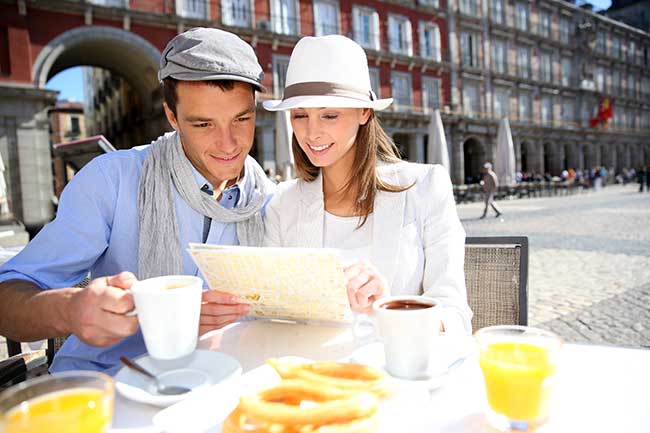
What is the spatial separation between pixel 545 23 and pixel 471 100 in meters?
10.6

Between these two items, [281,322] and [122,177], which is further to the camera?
[122,177]

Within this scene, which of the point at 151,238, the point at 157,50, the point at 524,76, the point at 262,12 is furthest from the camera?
the point at 524,76

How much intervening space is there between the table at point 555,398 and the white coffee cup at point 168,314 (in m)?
0.12

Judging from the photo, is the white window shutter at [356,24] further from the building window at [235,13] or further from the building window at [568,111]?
the building window at [568,111]

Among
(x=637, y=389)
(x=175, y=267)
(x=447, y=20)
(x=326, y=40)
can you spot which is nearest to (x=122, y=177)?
(x=175, y=267)

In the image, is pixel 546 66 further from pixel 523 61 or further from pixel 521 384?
pixel 521 384

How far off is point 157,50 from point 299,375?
17.7 meters

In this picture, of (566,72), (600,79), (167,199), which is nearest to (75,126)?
(566,72)

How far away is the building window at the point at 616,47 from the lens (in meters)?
38.4

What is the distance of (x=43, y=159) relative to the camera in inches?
527

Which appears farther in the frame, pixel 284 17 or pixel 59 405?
pixel 284 17

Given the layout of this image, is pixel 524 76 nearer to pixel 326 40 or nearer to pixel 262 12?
pixel 262 12

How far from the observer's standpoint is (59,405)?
72cm

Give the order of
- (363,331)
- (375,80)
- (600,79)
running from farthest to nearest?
1. (600,79)
2. (375,80)
3. (363,331)
